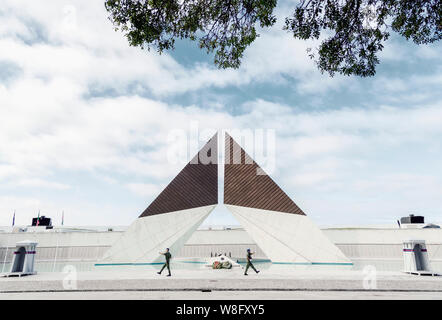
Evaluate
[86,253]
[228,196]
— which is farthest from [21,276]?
[86,253]

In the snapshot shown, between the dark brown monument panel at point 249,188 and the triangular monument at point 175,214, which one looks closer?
the triangular monument at point 175,214

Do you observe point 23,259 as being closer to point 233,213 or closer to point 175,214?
point 175,214

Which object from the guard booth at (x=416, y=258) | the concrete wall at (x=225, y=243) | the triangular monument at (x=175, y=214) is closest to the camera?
the guard booth at (x=416, y=258)

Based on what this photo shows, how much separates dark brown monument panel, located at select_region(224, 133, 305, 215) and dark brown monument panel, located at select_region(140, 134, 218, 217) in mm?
977

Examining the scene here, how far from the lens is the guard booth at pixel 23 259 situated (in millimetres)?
11938

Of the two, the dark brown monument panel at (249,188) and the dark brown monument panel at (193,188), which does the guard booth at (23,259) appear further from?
the dark brown monument panel at (249,188)

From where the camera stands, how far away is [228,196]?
18188mm

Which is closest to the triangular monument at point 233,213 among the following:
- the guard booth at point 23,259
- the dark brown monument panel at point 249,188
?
the dark brown monument panel at point 249,188

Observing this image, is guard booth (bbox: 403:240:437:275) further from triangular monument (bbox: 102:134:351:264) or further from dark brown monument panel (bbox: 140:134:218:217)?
dark brown monument panel (bbox: 140:134:218:217)

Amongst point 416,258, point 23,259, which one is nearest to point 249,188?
point 416,258

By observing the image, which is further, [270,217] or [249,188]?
[249,188]

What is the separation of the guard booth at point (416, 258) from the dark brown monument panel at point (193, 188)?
10709mm

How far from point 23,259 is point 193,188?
9.47m

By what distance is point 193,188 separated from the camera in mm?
18484
